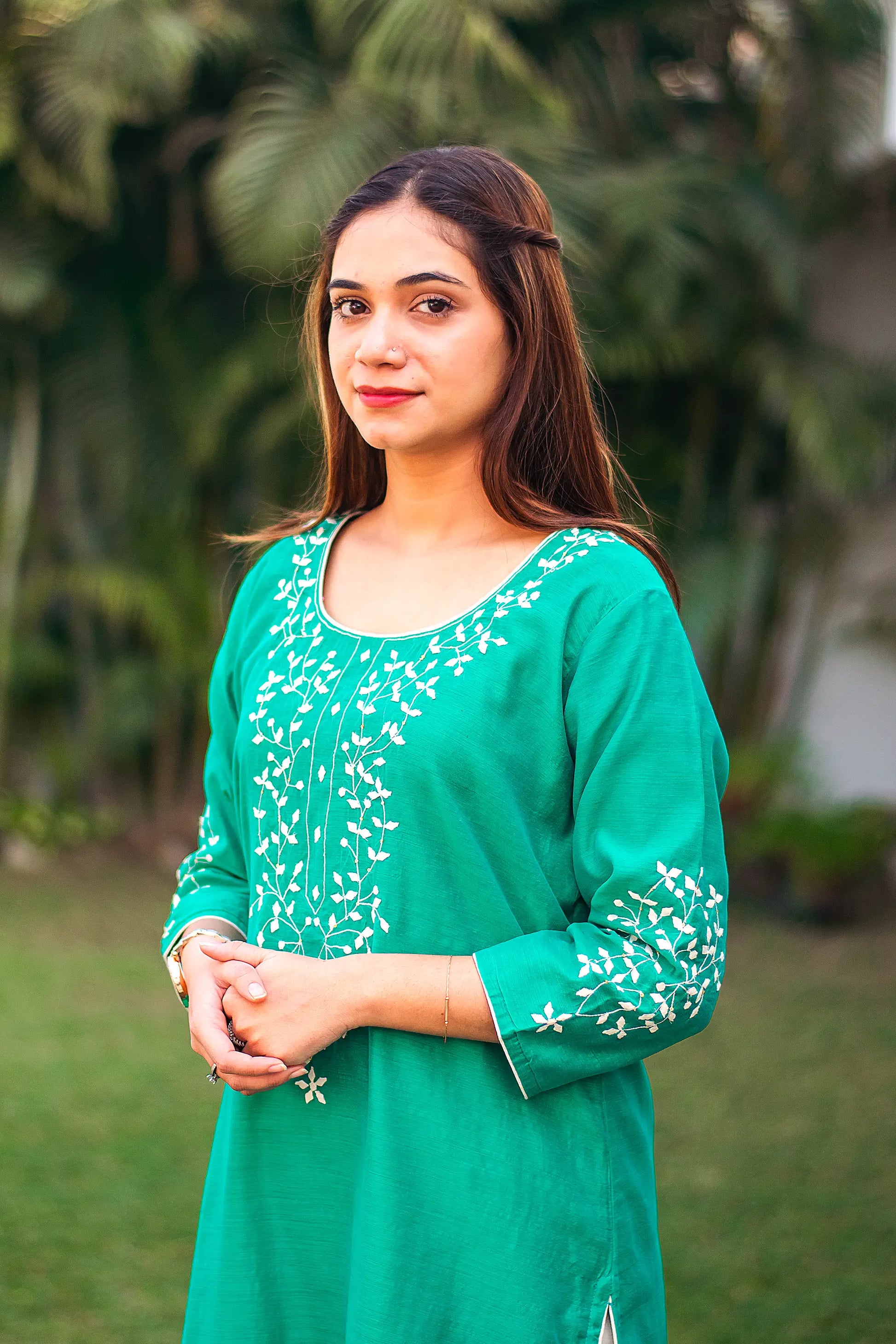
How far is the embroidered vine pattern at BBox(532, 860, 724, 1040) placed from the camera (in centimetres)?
124

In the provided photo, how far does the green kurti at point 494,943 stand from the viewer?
49.8 inches

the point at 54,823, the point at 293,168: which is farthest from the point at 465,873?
the point at 54,823

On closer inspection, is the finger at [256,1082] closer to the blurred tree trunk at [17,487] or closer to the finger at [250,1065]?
the finger at [250,1065]

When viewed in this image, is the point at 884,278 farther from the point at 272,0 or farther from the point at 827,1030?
the point at 827,1030

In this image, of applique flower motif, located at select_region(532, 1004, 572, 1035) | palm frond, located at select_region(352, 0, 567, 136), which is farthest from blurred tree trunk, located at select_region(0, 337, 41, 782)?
applique flower motif, located at select_region(532, 1004, 572, 1035)

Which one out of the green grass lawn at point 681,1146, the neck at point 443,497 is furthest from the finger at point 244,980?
the green grass lawn at point 681,1146

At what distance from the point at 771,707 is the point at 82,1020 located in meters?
3.73

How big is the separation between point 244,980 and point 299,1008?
6 centimetres

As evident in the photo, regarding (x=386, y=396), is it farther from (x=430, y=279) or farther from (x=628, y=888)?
(x=628, y=888)

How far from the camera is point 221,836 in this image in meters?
1.61

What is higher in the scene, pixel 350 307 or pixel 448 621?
pixel 350 307

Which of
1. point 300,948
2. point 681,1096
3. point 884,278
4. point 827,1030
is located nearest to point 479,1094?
point 300,948

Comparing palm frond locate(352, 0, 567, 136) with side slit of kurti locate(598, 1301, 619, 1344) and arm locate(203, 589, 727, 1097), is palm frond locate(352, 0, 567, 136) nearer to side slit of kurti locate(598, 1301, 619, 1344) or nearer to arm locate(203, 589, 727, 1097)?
arm locate(203, 589, 727, 1097)

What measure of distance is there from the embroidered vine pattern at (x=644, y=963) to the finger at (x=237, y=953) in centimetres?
29
